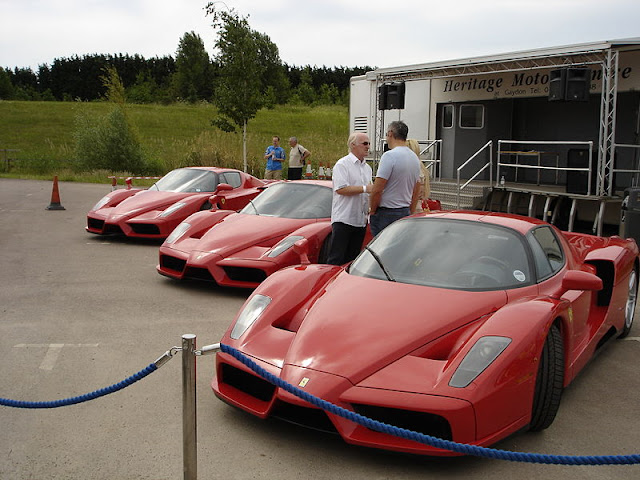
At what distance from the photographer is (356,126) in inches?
728

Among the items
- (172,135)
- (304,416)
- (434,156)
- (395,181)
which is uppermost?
(172,135)

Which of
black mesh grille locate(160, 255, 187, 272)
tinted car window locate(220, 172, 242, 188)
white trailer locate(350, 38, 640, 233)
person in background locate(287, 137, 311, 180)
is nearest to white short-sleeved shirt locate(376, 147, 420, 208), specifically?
black mesh grille locate(160, 255, 187, 272)

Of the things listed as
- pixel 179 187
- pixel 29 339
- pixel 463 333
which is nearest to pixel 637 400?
pixel 463 333

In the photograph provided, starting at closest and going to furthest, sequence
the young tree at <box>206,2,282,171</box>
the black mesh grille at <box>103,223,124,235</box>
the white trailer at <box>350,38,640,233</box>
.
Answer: the black mesh grille at <box>103,223,124,235</box>
the white trailer at <box>350,38,640,233</box>
the young tree at <box>206,2,282,171</box>

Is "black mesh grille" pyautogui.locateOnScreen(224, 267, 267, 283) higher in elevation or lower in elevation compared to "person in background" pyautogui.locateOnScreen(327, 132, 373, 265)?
lower

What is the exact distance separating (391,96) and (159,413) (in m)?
12.9

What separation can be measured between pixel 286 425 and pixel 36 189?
19.8 metres

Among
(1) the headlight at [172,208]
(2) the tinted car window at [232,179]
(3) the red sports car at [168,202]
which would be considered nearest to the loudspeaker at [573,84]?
(3) the red sports car at [168,202]

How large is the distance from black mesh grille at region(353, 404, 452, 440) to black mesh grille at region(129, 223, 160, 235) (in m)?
7.87

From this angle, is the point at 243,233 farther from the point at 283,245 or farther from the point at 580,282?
the point at 580,282

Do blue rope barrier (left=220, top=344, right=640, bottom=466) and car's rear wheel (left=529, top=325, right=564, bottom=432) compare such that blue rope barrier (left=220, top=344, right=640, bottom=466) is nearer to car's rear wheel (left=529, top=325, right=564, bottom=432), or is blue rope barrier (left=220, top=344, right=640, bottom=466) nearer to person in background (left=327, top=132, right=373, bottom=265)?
car's rear wheel (left=529, top=325, right=564, bottom=432)

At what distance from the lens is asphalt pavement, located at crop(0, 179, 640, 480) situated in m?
3.55

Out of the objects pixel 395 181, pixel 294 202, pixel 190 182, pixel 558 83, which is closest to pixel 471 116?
pixel 558 83

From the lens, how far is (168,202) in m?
11.2
